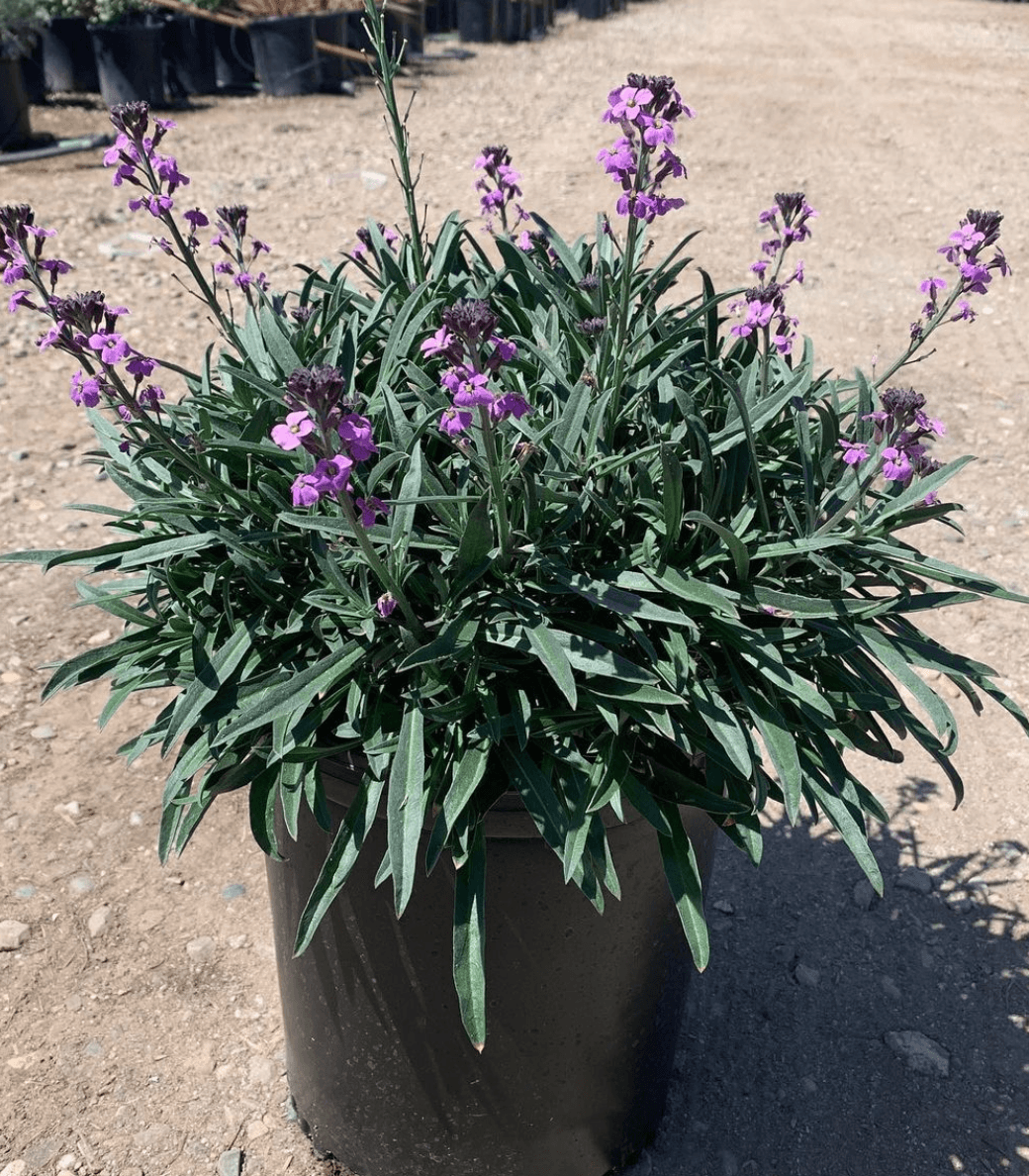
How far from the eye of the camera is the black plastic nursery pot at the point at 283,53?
1230 centimetres

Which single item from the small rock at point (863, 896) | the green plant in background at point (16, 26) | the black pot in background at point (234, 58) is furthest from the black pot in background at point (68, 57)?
the small rock at point (863, 896)

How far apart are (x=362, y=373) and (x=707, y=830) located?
3.39ft

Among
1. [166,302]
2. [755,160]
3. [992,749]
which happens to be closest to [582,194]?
[755,160]

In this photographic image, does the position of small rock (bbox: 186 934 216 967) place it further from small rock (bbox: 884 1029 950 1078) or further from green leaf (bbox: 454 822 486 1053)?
small rock (bbox: 884 1029 950 1078)

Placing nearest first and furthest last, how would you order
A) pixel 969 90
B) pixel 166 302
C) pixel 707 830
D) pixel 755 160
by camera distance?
pixel 707 830, pixel 166 302, pixel 755 160, pixel 969 90

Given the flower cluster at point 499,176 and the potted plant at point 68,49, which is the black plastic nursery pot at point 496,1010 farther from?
the potted plant at point 68,49

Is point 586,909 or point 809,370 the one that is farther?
point 809,370

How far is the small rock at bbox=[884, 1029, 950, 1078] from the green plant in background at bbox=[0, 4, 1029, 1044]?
35.9 inches

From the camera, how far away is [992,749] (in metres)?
3.42

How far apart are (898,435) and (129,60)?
1123cm

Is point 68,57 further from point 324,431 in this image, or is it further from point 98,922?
point 324,431

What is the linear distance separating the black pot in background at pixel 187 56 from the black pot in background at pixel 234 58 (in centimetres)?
35

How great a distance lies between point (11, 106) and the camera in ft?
30.8

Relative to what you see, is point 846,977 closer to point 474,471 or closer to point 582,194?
point 474,471
